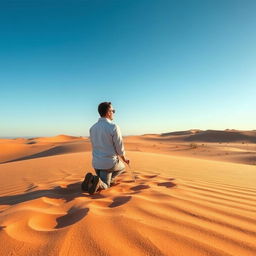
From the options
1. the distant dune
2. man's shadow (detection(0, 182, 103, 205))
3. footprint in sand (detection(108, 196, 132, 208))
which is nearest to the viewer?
footprint in sand (detection(108, 196, 132, 208))

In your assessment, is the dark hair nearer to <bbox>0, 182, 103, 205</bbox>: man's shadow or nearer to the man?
the man

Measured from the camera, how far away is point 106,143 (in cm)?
381

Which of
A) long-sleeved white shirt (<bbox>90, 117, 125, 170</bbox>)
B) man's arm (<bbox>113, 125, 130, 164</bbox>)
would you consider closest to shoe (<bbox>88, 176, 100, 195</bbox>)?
long-sleeved white shirt (<bbox>90, 117, 125, 170</bbox>)

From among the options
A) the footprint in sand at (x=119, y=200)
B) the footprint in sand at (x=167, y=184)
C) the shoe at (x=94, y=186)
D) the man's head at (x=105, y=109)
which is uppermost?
the man's head at (x=105, y=109)

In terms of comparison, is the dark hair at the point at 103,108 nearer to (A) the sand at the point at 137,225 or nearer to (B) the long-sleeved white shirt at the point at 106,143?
(B) the long-sleeved white shirt at the point at 106,143

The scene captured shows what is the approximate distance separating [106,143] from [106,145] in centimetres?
4

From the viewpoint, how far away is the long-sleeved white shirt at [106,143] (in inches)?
147

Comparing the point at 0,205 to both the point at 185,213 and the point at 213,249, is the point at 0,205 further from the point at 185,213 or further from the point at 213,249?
the point at 213,249

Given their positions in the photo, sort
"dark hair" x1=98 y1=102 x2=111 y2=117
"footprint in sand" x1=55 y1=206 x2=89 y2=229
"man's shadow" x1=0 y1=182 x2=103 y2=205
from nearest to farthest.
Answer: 1. "footprint in sand" x1=55 y1=206 x2=89 y2=229
2. "man's shadow" x1=0 y1=182 x2=103 y2=205
3. "dark hair" x1=98 y1=102 x2=111 y2=117

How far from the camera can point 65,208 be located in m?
2.72

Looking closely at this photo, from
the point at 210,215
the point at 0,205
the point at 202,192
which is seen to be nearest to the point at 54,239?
the point at 210,215

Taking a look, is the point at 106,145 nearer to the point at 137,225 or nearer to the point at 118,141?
the point at 118,141

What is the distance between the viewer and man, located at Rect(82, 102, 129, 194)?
12.2ft

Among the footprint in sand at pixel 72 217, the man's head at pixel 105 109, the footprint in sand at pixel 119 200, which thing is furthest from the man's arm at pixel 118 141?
the footprint in sand at pixel 72 217
